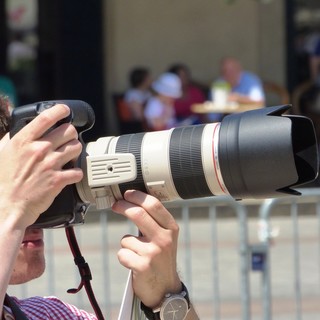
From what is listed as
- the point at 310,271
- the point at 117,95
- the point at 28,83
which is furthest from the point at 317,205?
the point at 28,83

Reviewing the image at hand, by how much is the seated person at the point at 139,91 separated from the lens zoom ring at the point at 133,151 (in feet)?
32.5

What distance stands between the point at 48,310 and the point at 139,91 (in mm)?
9840

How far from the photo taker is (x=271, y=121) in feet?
6.79

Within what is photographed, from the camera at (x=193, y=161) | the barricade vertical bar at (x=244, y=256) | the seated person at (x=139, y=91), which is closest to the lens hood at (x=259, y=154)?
the camera at (x=193, y=161)

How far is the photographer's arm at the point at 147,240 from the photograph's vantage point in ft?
6.89

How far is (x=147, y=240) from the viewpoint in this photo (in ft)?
6.93

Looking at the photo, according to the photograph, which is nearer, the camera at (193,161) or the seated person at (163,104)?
the camera at (193,161)

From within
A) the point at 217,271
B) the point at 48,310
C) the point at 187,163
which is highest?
the point at 187,163

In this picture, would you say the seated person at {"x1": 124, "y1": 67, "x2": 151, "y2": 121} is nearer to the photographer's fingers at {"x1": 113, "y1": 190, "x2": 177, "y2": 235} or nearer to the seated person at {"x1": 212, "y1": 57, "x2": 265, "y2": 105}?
the seated person at {"x1": 212, "y1": 57, "x2": 265, "y2": 105}

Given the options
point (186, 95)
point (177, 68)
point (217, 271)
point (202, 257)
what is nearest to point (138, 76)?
point (177, 68)

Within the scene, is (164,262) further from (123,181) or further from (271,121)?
(271,121)

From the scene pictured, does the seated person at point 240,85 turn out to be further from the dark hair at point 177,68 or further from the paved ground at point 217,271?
the paved ground at point 217,271

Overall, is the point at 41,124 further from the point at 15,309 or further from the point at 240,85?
the point at 240,85

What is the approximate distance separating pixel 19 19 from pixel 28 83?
0.88 meters
